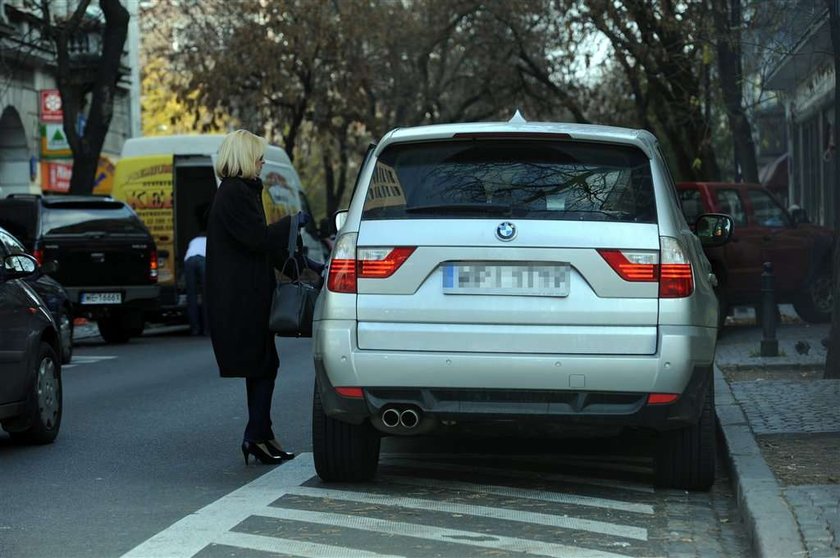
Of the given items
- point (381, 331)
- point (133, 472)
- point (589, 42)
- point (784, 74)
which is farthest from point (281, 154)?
point (381, 331)

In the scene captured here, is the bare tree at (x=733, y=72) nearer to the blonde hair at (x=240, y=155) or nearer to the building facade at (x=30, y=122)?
the blonde hair at (x=240, y=155)

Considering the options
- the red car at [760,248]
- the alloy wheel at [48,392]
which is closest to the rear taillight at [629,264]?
the alloy wheel at [48,392]

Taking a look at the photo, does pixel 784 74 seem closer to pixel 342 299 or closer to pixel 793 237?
pixel 793 237

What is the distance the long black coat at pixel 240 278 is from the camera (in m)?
8.66

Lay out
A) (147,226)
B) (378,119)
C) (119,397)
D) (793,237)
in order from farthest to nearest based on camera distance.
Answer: (378,119), (147,226), (793,237), (119,397)

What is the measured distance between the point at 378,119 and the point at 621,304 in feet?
111

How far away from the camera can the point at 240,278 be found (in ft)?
28.6

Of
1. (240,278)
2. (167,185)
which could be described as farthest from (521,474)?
(167,185)

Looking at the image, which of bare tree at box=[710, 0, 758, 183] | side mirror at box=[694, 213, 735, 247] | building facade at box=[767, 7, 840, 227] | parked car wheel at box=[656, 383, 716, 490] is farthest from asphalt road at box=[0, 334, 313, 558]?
building facade at box=[767, 7, 840, 227]

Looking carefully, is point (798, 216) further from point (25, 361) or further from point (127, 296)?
point (25, 361)

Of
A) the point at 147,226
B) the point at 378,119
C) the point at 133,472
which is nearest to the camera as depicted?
the point at 133,472

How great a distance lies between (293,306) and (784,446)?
2783 mm

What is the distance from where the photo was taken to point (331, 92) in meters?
40.8

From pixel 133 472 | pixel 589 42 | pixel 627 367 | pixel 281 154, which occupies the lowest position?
pixel 133 472
